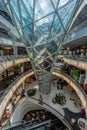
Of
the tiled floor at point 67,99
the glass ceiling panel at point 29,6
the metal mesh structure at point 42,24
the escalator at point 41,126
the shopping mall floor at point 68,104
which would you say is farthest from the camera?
the tiled floor at point 67,99

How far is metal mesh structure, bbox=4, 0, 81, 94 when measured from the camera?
A: 52.1 ft

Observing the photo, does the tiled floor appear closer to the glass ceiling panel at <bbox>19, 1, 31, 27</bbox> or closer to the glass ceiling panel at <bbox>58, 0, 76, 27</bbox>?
the glass ceiling panel at <bbox>58, 0, 76, 27</bbox>

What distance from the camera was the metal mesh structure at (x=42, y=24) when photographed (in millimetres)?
15867

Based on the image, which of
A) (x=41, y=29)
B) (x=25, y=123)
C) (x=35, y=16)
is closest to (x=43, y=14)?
(x=35, y=16)

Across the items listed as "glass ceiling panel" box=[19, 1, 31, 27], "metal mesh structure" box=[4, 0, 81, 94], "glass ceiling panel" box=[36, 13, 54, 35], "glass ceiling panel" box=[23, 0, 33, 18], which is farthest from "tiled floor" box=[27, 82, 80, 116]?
"glass ceiling panel" box=[23, 0, 33, 18]

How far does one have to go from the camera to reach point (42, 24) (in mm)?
17406

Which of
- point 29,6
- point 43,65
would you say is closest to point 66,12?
point 29,6

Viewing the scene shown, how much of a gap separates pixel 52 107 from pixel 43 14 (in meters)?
11.1

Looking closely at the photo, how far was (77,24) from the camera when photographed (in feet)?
101

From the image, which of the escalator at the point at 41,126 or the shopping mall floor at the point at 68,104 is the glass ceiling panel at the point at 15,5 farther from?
the escalator at the point at 41,126

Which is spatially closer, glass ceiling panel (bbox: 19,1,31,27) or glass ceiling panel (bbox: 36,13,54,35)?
glass ceiling panel (bbox: 19,1,31,27)

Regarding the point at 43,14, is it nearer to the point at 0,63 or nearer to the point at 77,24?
the point at 0,63

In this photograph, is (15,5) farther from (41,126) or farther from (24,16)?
(41,126)

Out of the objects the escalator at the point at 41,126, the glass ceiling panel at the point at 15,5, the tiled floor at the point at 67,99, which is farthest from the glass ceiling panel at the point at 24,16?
the escalator at the point at 41,126
